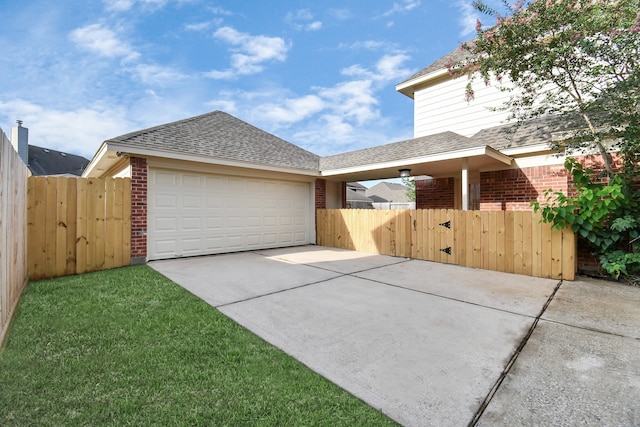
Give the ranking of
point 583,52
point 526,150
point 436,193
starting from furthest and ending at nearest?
point 436,193 < point 526,150 < point 583,52

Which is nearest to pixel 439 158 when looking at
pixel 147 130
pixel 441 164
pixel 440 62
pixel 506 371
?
pixel 441 164

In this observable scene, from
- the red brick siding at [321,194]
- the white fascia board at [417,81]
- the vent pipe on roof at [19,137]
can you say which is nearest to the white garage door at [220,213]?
the red brick siding at [321,194]

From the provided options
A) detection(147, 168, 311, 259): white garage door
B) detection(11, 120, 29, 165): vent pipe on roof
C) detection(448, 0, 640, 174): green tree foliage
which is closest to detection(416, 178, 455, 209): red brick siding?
detection(448, 0, 640, 174): green tree foliage

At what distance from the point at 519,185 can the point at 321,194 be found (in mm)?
6091

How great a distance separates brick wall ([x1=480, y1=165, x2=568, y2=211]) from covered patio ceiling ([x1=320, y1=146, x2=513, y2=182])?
349 mm

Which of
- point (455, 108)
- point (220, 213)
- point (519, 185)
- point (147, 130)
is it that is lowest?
point (220, 213)

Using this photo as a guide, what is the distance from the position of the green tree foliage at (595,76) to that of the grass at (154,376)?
5630 mm

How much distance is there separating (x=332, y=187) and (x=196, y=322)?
8643 mm

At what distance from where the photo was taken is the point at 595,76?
5355 millimetres

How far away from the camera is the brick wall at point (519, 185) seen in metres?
6.88

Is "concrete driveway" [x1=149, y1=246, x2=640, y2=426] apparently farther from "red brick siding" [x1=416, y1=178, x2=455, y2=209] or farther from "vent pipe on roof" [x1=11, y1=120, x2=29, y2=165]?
"vent pipe on roof" [x1=11, y1=120, x2=29, y2=165]

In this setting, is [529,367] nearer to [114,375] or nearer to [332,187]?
[114,375]

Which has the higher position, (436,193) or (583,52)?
(583,52)

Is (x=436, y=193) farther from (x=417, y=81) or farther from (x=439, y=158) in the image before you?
(x=417, y=81)
